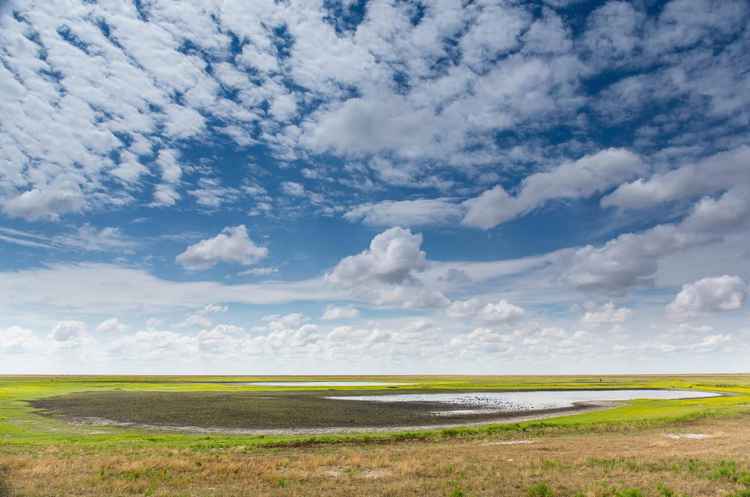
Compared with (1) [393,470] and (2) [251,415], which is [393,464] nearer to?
(1) [393,470]

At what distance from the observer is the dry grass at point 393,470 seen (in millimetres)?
21719

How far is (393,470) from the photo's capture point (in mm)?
26469

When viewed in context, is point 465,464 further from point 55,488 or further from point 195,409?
point 195,409

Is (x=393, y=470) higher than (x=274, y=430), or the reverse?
(x=393, y=470)

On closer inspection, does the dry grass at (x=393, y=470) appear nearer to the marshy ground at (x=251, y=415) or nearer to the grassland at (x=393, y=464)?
the grassland at (x=393, y=464)

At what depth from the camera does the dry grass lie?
71.3 ft

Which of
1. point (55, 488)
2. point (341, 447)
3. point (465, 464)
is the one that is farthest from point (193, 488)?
point (341, 447)

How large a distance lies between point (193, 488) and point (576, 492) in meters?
16.6

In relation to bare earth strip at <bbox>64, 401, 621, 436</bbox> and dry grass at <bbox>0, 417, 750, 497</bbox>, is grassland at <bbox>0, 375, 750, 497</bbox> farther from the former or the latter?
bare earth strip at <bbox>64, 401, 621, 436</bbox>

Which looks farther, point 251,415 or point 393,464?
point 251,415

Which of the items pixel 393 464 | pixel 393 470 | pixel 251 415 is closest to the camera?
pixel 393 470

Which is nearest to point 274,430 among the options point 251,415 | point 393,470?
point 251,415

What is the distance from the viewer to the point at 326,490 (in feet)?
73.1

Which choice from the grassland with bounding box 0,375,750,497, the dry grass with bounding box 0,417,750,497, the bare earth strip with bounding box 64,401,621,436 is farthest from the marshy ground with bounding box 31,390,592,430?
the dry grass with bounding box 0,417,750,497
